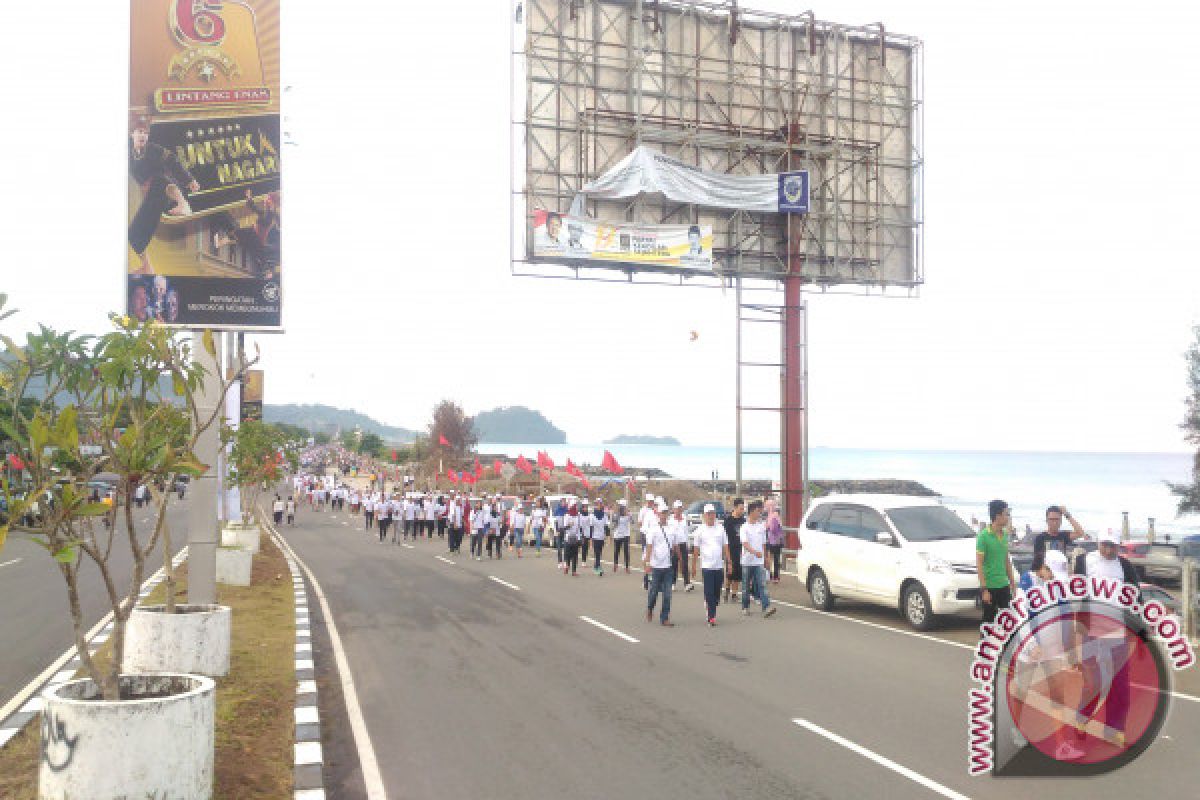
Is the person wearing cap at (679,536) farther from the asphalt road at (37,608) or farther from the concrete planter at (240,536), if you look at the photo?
the asphalt road at (37,608)

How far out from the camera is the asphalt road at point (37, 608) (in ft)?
35.3

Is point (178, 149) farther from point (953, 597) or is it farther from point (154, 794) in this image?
point (953, 597)

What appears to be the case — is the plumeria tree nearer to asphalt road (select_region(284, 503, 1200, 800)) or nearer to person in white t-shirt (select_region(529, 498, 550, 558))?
asphalt road (select_region(284, 503, 1200, 800))

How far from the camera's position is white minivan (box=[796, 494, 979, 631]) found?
1291 cm

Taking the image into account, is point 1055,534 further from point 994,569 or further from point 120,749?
point 120,749

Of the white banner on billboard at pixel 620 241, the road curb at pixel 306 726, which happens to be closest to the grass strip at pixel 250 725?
the road curb at pixel 306 726

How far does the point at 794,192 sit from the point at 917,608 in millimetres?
16869

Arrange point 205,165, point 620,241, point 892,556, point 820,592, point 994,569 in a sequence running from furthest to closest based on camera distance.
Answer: point 620,241, point 820,592, point 892,556, point 205,165, point 994,569

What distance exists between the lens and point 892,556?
45.5ft

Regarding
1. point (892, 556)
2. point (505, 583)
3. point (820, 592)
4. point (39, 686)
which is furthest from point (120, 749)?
point (505, 583)

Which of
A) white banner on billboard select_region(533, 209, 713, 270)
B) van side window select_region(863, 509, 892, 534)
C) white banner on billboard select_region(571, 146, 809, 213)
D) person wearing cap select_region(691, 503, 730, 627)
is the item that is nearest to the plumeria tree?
person wearing cap select_region(691, 503, 730, 627)

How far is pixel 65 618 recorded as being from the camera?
14164 mm

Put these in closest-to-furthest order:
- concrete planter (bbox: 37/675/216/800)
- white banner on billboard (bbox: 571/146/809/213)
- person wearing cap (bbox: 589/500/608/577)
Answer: concrete planter (bbox: 37/675/216/800) < person wearing cap (bbox: 589/500/608/577) < white banner on billboard (bbox: 571/146/809/213)

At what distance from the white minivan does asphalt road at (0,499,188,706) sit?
11.0 meters
